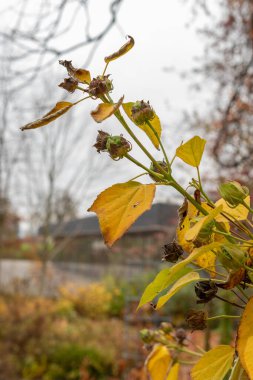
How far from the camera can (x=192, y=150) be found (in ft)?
1.04

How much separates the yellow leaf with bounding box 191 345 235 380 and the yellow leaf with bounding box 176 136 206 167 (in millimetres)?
113

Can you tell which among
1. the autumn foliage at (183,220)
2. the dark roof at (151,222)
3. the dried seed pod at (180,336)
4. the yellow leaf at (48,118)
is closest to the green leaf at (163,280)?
the autumn foliage at (183,220)

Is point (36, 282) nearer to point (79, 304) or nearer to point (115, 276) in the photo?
point (79, 304)

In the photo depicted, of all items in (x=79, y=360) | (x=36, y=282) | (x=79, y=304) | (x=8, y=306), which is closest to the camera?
(x=79, y=360)

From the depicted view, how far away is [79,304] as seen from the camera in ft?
29.6

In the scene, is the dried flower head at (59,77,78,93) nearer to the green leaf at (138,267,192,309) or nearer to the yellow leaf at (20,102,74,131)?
the yellow leaf at (20,102,74,131)

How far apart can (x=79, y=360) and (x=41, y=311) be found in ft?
2.32

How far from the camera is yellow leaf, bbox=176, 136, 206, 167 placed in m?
0.31

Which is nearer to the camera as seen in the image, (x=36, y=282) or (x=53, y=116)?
(x=53, y=116)

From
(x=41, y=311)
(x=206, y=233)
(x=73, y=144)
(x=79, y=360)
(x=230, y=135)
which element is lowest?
(x=79, y=360)

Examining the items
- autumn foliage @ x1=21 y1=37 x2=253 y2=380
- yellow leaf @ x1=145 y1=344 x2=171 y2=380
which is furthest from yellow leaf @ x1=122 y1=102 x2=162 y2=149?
yellow leaf @ x1=145 y1=344 x2=171 y2=380

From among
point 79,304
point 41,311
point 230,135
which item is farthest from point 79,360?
point 79,304

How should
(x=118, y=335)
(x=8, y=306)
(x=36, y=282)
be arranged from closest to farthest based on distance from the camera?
(x=8, y=306), (x=118, y=335), (x=36, y=282)

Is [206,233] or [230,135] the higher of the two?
[230,135]
